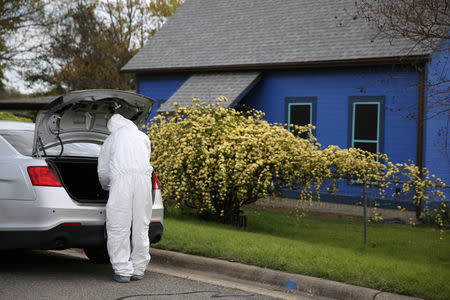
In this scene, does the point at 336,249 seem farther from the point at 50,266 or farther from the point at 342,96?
the point at 342,96

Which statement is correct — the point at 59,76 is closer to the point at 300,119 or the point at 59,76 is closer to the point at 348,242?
the point at 300,119

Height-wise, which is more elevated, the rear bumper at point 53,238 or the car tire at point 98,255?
the rear bumper at point 53,238

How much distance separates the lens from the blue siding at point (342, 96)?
14141 millimetres

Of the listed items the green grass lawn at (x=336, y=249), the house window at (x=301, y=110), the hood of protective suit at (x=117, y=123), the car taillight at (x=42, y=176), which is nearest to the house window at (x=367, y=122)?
the house window at (x=301, y=110)

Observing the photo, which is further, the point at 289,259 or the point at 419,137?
the point at 419,137

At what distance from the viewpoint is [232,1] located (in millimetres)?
20156

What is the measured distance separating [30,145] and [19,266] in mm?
1412

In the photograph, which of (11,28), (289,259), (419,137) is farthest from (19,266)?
(11,28)

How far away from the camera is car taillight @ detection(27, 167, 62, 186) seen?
592 centimetres

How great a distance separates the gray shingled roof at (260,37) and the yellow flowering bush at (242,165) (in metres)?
4.99

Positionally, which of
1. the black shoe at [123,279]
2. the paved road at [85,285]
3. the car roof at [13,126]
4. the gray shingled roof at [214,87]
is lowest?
the paved road at [85,285]

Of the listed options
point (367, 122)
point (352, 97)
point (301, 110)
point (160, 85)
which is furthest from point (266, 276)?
point (160, 85)

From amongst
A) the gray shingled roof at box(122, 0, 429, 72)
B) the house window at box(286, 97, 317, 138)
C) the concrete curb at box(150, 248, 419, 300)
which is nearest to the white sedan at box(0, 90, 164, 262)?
the concrete curb at box(150, 248, 419, 300)

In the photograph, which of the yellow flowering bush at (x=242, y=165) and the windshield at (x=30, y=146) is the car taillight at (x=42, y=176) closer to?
the windshield at (x=30, y=146)
